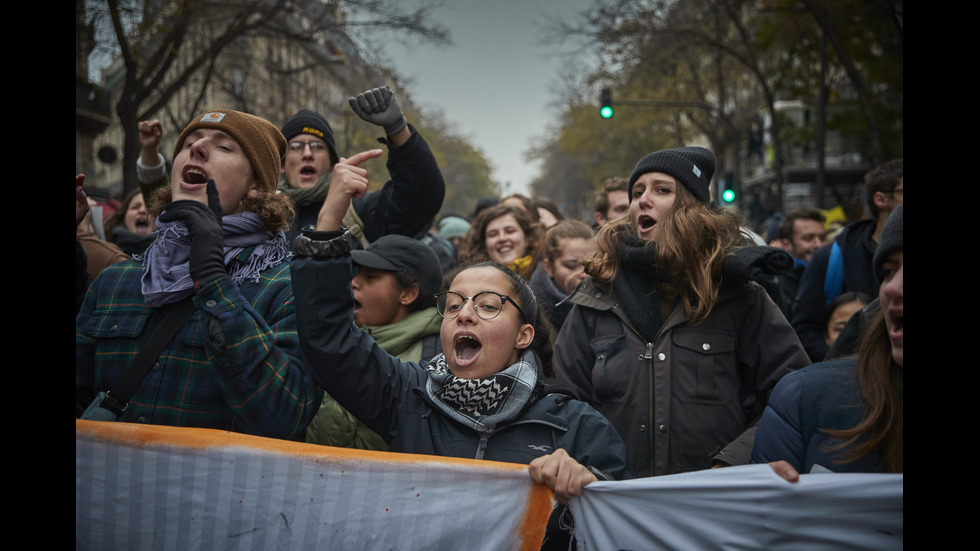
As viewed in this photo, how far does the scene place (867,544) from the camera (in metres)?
1.78

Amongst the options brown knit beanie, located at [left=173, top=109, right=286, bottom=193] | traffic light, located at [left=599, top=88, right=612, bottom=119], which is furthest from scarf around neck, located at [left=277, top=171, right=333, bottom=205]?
traffic light, located at [left=599, top=88, right=612, bottom=119]

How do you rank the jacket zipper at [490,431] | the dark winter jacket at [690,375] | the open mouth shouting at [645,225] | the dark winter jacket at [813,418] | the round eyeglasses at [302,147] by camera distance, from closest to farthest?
the dark winter jacket at [813,418] < the jacket zipper at [490,431] < the dark winter jacket at [690,375] < the open mouth shouting at [645,225] < the round eyeglasses at [302,147]

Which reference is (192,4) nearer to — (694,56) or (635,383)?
(635,383)

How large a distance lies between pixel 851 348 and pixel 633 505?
1285mm

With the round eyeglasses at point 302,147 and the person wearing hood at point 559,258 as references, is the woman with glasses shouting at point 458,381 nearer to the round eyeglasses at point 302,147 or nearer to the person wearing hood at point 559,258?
the round eyeglasses at point 302,147

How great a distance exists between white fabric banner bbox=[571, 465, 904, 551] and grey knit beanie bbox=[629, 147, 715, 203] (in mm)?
1495

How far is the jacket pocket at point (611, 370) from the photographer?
2797 millimetres

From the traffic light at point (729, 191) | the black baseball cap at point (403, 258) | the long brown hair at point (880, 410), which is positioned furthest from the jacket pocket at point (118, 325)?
the traffic light at point (729, 191)

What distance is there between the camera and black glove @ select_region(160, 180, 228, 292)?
2080 mm

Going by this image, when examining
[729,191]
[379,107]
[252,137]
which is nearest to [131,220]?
[379,107]

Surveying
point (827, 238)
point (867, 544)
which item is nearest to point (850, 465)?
point (867, 544)

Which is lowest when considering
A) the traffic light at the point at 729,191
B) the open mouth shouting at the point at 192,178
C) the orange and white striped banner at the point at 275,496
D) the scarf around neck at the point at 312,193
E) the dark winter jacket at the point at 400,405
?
the orange and white striped banner at the point at 275,496

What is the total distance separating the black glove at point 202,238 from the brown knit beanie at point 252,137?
1.04ft

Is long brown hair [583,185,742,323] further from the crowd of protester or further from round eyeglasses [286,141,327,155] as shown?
round eyeglasses [286,141,327,155]
